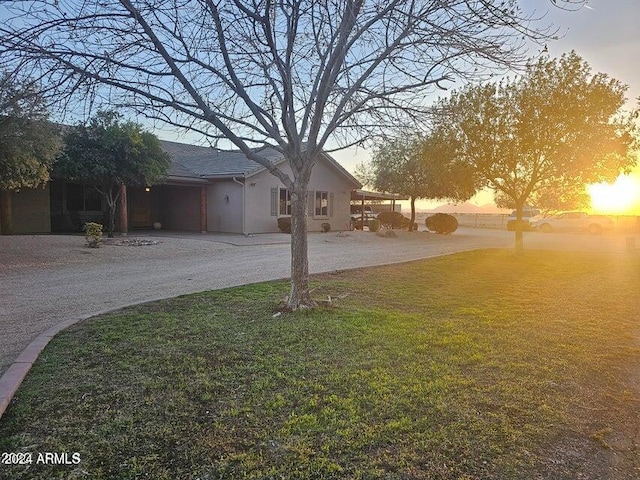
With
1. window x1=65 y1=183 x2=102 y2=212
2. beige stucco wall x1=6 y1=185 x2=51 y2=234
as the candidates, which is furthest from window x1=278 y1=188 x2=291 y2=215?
beige stucco wall x1=6 y1=185 x2=51 y2=234

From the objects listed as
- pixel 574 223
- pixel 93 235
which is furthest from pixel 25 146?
pixel 574 223

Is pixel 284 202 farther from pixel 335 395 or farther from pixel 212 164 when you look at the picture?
pixel 335 395

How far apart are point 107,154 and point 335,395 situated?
49.7ft

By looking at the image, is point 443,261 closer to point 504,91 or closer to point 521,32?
point 504,91

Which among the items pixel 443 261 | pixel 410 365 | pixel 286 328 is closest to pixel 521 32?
pixel 410 365

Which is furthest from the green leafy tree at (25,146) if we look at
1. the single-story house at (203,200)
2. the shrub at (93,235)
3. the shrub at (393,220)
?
the shrub at (393,220)

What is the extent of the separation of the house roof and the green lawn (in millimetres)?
14580

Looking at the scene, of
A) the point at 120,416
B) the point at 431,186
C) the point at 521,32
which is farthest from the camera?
the point at 431,186

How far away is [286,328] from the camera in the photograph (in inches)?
216

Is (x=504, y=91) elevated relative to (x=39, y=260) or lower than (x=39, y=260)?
elevated

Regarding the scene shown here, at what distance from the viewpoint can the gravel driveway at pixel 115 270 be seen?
6.43 metres

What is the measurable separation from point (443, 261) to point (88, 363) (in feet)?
34.8

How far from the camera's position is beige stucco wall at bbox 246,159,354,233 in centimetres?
2139

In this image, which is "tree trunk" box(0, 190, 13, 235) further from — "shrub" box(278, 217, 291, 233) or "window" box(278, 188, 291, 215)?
"window" box(278, 188, 291, 215)
